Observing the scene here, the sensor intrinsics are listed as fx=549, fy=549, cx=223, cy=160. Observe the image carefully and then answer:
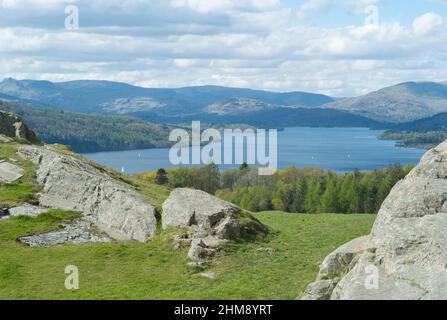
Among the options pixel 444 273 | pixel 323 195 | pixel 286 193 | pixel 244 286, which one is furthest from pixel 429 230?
pixel 286 193

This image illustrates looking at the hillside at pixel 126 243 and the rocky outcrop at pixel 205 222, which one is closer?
the hillside at pixel 126 243

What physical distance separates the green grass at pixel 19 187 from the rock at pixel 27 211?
551 mm

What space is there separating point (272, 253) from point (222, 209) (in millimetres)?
4097

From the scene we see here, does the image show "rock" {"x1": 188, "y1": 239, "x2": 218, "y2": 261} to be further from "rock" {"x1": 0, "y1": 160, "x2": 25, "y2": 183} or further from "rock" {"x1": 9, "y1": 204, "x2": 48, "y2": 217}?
"rock" {"x1": 0, "y1": 160, "x2": 25, "y2": 183}

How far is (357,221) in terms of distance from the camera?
34.5 metres

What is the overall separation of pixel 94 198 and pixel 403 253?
2126 cm

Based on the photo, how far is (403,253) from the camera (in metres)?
16.5

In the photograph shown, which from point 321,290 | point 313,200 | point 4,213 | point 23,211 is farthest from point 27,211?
point 313,200

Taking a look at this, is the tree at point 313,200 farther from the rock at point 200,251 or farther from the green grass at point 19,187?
the rock at point 200,251

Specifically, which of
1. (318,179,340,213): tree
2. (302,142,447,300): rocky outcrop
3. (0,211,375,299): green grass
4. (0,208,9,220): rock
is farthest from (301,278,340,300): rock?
(318,179,340,213): tree

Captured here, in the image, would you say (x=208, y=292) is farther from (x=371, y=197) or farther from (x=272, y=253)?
(x=371, y=197)

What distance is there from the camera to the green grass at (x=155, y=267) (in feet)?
68.6

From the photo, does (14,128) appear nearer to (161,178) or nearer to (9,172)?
(9,172)

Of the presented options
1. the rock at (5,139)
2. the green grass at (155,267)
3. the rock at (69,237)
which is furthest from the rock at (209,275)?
the rock at (5,139)
